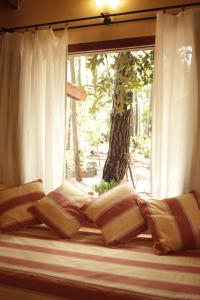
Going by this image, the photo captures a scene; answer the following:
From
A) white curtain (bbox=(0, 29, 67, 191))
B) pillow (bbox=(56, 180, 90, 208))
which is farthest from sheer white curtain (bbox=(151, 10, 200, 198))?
white curtain (bbox=(0, 29, 67, 191))

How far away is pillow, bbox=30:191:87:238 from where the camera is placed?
2250 millimetres

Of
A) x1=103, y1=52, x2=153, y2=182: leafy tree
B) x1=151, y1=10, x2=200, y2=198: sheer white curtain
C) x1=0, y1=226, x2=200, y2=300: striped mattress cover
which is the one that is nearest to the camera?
x1=0, y1=226, x2=200, y2=300: striped mattress cover

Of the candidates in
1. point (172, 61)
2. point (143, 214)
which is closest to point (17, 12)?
point (172, 61)

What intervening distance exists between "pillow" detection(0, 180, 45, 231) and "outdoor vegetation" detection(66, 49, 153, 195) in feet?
1.71

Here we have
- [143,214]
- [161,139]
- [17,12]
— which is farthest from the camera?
[17,12]

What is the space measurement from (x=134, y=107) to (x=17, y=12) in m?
1.48

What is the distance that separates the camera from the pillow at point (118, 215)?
2.11 m

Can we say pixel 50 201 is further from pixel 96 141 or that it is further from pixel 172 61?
pixel 172 61

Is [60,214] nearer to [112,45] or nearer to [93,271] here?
[93,271]

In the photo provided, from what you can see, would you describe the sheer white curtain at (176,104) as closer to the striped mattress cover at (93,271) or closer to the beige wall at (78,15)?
the beige wall at (78,15)

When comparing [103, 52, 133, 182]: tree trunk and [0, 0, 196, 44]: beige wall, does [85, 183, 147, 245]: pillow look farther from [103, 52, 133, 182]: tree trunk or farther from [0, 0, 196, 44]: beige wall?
[0, 0, 196, 44]: beige wall

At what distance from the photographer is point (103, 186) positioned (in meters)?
2.81

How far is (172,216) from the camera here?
2023 mm

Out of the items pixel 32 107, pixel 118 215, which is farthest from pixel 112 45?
pixel 118 215
